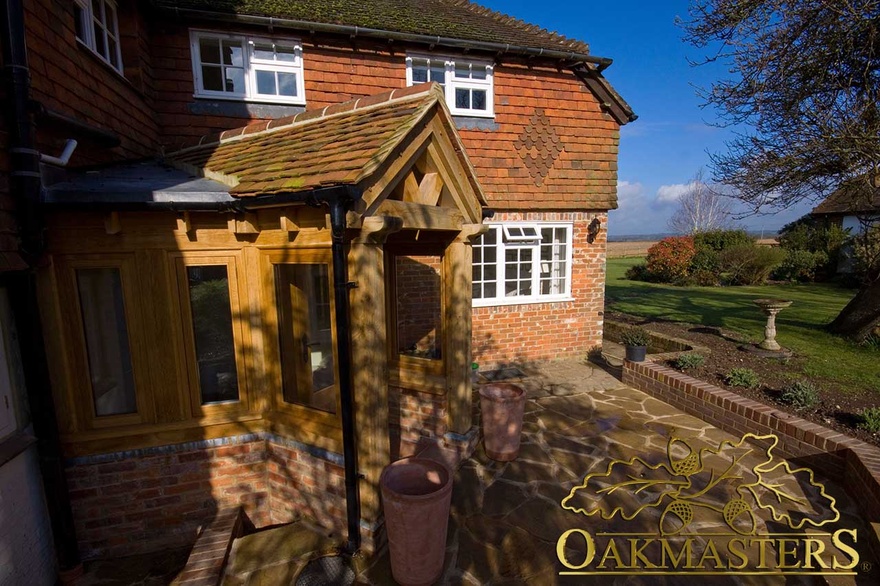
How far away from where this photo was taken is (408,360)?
5.60 metres

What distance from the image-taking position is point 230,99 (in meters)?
7.14

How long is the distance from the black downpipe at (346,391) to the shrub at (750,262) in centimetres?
2367

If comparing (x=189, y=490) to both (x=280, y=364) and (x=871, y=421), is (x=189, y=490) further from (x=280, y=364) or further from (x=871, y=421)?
(x=871, y=421)

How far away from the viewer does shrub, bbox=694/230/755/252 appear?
22208 mm

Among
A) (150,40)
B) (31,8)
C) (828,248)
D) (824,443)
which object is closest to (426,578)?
(824,443)

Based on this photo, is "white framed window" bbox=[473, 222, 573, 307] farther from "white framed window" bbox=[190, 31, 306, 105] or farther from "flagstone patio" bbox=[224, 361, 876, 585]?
"white framed window" bbox=[190, 31, 306, 105]

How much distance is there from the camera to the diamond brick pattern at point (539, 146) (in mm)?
8516

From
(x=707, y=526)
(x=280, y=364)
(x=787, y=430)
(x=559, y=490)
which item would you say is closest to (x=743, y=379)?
(x=787, y=430)

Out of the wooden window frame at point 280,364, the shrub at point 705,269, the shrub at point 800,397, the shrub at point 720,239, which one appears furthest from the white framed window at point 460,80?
the shrub at point 720,239

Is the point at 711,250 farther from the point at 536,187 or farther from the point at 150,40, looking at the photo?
the point at 150,40

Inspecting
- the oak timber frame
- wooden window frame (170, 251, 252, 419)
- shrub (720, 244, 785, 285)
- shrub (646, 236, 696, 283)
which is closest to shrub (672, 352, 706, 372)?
the oak timber frame

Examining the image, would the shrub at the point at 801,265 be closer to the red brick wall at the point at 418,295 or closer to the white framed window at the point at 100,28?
the red brick wall at the point at 418,295

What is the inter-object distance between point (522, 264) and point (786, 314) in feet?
Answer: 31.7

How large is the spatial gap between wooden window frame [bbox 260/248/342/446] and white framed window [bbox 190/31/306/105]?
4851 millimetres
